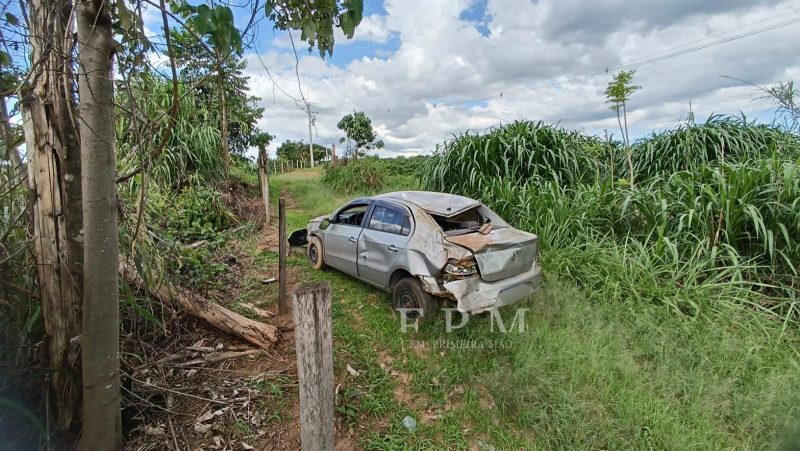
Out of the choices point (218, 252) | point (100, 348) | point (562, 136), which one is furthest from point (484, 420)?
point (562, 136)

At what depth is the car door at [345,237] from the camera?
4.18 m

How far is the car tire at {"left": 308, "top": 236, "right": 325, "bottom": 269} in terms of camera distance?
4932 millimetres

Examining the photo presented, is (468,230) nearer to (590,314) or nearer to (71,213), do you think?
(590,314)

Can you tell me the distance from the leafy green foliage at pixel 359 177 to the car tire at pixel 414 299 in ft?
A: 27.9

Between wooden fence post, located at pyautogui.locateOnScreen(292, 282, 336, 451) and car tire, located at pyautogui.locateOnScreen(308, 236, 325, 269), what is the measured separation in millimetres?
3319

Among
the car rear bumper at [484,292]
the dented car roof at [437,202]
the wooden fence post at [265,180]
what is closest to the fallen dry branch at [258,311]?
the dented car roof at [437,202]

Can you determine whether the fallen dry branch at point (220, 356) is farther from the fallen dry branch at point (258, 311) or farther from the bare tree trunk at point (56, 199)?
the bare tree trunk at point (56, 199)

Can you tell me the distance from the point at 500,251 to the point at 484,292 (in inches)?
16.1

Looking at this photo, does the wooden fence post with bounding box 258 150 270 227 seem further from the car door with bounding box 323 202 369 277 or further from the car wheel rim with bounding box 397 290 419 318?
the car wheel rim with bounding box 397 290 419 318

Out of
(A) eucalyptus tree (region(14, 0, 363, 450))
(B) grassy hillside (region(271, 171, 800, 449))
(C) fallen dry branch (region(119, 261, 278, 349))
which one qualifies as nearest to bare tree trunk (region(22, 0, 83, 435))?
(A) eucalyptus tree (region(14, 0, 363, 450))

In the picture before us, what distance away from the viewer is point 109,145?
153 cm

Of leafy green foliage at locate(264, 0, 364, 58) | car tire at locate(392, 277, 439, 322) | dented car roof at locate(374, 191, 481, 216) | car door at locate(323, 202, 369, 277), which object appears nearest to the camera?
leafy green foliage at locate(264, 0, 364, 58)

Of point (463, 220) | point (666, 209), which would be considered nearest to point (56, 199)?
point (463, 220)

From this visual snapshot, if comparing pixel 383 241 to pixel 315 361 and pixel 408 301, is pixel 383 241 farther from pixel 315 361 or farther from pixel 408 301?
pixel 315 361
